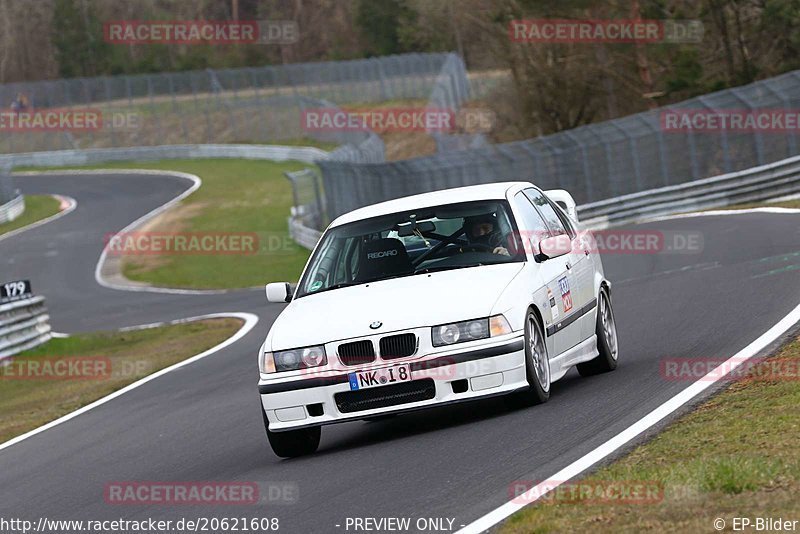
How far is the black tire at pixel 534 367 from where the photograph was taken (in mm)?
8984

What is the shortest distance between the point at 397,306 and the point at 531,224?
1.69m

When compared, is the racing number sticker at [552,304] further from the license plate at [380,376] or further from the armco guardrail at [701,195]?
the armco guardrail at [701,195]

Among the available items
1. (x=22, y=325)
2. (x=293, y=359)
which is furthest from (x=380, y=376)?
(x=22, y=325)

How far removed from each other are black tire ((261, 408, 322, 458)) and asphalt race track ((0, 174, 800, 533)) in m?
0.11

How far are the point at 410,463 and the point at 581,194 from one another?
2579 cm

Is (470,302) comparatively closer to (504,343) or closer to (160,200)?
(504,343)

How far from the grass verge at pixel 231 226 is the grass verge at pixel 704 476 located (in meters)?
25.3

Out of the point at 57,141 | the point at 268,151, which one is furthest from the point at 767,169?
the point at 57,141

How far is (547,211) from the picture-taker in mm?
10953
